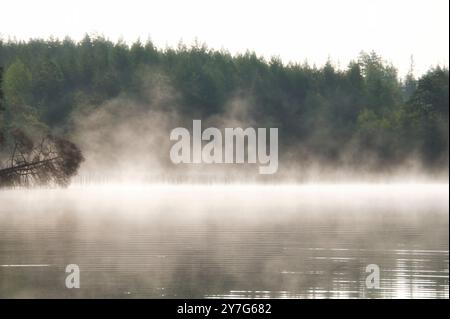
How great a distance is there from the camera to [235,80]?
104 m

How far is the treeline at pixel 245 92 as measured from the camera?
3324 inches

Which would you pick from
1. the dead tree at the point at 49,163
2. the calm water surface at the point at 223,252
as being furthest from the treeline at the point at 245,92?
the calm water surface at the point at 223,252

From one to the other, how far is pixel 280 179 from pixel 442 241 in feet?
181

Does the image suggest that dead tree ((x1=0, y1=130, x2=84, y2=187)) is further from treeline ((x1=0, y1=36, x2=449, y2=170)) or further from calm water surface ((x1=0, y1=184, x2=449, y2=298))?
treeline ((x1=0, y1=36, x2=449, y2=170))

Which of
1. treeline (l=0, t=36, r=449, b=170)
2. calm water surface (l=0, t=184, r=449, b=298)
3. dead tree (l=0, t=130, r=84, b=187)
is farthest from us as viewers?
treeline (l=0, t=36, r=449, b=170)

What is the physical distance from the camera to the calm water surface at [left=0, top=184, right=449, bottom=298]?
669 inches

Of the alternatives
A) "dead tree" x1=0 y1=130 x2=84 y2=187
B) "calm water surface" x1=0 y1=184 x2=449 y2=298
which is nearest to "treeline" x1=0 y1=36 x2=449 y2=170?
"dead tree" x1=0 y1=130 x2=84 y2=187

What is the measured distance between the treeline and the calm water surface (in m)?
49.0

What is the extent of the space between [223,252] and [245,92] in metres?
80.5

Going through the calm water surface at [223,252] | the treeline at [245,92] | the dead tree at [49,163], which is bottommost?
the calm water surface at [223,252]

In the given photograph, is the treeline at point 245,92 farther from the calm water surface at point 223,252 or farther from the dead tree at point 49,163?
the calm water surface at point 223,252

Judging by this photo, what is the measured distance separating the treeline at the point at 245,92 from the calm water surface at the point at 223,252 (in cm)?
4901

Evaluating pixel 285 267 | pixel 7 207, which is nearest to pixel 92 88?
pixel 7 207

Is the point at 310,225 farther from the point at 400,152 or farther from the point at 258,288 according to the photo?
the point at 400,152
